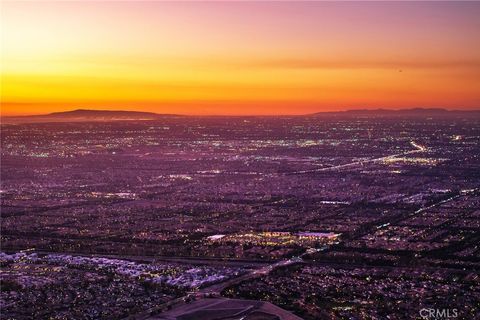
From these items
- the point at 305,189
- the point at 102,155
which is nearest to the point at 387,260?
the point at 305,189

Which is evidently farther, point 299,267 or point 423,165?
point 423,165

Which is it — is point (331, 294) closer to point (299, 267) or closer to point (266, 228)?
point (299, 267)

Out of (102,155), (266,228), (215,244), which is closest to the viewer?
(215,244)

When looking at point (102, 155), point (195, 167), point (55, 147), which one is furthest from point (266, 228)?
point (55, 147)

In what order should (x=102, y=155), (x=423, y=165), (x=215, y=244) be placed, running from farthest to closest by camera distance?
(x=102, y=155)
(x=423, y=165)
(x=215, y=244)

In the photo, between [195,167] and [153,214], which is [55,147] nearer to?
[195,167]

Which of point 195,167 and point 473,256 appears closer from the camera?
point 473,256

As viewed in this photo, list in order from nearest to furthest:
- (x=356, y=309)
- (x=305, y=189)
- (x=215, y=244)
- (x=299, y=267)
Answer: (x=356, y=309) < (x=299, y=267) < (x=215, y=244) < (x=305, y=189)

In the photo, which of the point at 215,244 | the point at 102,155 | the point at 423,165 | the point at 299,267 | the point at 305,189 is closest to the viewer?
the point at 299,267
